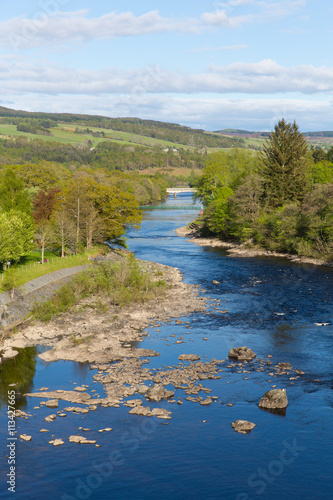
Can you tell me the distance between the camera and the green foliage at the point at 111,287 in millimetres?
42781

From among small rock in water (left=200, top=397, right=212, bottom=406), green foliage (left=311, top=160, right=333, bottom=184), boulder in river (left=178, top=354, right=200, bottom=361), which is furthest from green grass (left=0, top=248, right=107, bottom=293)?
green foliage (left=311, top=160, right=333, bottom=184)

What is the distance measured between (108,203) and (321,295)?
3294 cm

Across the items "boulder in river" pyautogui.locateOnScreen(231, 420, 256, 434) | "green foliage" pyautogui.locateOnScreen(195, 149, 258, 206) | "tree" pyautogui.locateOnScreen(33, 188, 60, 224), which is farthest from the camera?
"green foliage" pyautogui.locateOnScreen(195, 149, 258, 206)

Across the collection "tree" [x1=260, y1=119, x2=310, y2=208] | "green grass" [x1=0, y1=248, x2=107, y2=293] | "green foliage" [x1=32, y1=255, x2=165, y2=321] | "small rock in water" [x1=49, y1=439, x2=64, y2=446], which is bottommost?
"small rock in water" [x1=49, y1=439, x2=64, y2=446]

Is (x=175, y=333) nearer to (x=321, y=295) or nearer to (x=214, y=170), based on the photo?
(x=321, y=295)

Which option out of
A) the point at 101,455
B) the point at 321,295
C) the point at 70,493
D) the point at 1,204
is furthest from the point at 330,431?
the point at 1,204

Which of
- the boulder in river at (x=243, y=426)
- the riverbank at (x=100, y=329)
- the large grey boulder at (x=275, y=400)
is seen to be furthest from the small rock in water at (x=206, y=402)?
the riverbank at (x=100, y=329)

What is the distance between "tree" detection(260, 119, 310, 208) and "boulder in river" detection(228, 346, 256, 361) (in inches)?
2002

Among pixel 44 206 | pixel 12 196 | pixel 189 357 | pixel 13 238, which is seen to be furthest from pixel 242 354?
pixel 44 206

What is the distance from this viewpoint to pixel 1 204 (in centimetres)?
5853

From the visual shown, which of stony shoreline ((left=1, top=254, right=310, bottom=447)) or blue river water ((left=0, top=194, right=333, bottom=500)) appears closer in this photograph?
blue river water ((left=0, top=194, right=333, bottom=500))

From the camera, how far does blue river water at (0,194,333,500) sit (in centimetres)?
1902

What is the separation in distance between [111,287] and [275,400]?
24.6 m

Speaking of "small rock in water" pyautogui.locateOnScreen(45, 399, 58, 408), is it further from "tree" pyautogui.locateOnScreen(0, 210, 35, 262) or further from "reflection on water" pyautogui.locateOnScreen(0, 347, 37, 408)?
"tree" pyautogui.locateOnScreen(0, 210, 35, 262)
